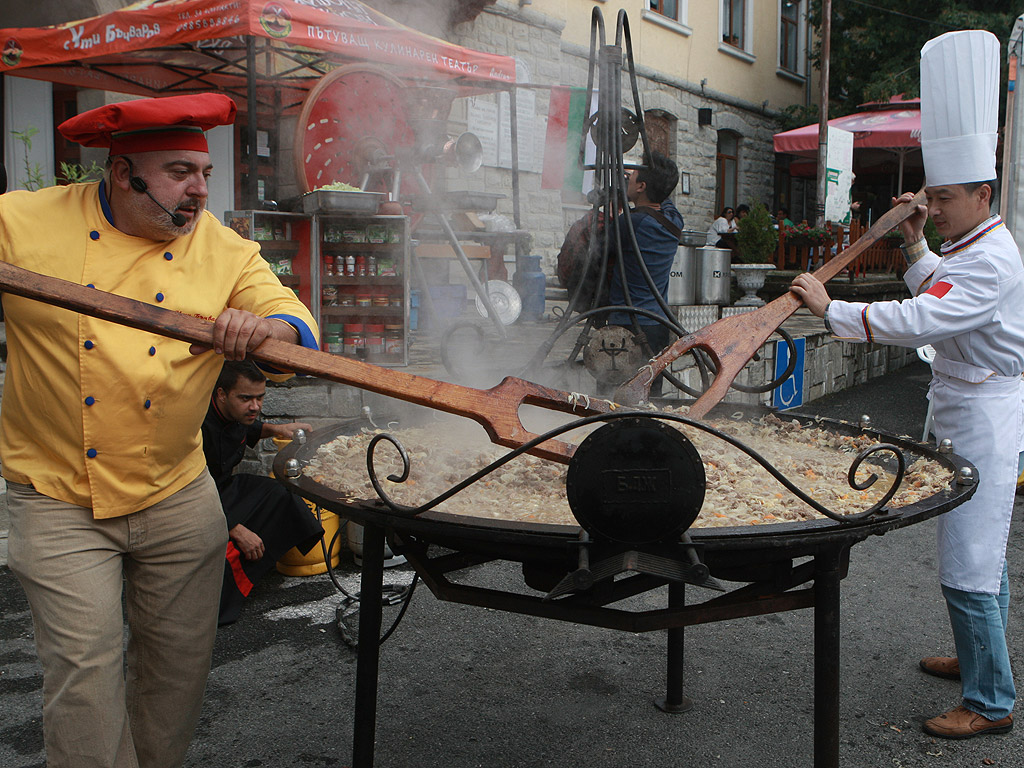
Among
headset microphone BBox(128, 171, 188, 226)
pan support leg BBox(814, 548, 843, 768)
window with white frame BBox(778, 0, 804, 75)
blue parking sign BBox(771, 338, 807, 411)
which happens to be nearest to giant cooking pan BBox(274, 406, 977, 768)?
pan support leg BBox(814, 548, 843, 768)

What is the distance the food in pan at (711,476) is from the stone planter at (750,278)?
22.6 ft

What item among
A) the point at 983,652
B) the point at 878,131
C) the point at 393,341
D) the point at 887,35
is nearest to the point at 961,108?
the point at 983,652

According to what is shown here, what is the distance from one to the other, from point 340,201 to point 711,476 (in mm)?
4023

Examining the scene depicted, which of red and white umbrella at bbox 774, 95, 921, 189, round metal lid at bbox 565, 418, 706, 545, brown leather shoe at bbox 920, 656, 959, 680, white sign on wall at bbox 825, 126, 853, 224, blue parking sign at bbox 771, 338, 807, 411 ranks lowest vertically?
brown leather shoe at bbox 920, 656, 959, 680

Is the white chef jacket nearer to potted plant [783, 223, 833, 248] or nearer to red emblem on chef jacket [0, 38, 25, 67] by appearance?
red emblem on chef jacket [0, 38, 25, 67]

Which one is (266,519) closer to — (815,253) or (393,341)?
(393,341)

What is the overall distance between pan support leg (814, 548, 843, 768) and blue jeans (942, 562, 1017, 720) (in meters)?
1.11

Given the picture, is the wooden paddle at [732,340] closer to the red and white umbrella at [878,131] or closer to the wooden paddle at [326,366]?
the wooden paddle at [326,366]

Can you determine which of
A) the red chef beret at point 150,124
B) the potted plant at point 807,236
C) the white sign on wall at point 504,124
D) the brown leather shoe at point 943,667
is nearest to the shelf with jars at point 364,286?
the brown leather shoe at point 943,667

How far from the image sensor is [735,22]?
17828mm

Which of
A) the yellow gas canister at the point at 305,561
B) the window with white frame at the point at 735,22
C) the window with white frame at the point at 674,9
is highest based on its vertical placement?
the window with white frame at the point at 735,22

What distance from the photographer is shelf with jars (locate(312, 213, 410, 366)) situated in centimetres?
602

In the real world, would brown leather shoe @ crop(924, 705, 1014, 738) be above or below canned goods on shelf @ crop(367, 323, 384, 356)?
below

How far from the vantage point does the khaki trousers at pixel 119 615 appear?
1.90m
